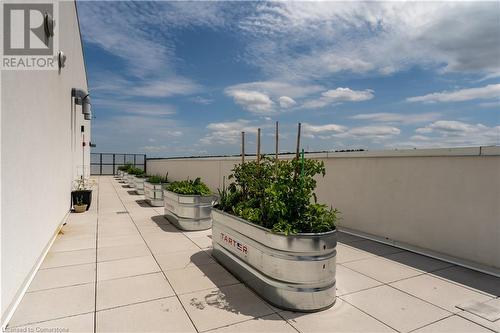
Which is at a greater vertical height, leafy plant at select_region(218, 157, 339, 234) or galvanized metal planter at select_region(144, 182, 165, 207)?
leafy plant at select_region(218, 157, 339, 234)

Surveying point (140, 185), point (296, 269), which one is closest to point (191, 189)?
point (296, 269)

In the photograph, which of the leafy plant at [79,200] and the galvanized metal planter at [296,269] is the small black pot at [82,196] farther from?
the galvanized metal planter at [296,269]

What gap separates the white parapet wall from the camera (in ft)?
14.3

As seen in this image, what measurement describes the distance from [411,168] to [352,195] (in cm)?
147

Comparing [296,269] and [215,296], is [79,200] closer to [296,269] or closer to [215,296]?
[215,296]

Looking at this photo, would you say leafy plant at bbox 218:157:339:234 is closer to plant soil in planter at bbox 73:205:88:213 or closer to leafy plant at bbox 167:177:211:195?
leafy plant at bbox 167:177:211:195

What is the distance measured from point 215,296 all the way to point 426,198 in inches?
152

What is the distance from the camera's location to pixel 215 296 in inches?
138

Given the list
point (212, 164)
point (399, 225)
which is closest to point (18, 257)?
point (399, 225)

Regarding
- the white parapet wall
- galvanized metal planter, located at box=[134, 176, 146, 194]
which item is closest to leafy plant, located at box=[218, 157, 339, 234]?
the white parapet wall

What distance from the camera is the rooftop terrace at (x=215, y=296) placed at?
2.91 m

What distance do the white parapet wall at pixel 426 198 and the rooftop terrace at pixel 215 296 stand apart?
1.18 feet

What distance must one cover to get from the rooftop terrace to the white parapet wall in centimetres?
36

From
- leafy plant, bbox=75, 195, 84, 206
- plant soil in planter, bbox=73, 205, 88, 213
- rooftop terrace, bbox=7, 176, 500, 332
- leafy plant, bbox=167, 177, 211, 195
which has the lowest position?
rooftop terrace, bbox=7, 176, 500, 332
